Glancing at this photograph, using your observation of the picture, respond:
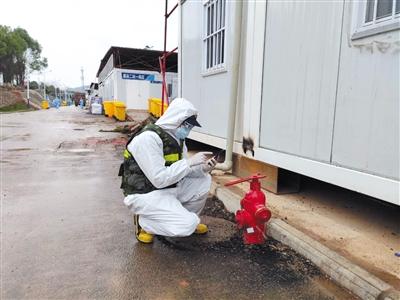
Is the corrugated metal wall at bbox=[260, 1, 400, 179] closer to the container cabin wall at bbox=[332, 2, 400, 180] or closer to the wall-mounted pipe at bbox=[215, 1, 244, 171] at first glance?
the container cabin wall at bbox=[332, 2, 400, 180]

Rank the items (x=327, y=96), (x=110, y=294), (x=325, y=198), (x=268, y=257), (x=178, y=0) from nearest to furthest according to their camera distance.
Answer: (x=110, y=294)
(x=268, y=257)
(x=327, y=96)
(x=325, y=198)
(x=178, y=0)

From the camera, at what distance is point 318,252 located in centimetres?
267

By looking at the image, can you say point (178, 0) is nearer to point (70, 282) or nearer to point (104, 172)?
point (104, 172)

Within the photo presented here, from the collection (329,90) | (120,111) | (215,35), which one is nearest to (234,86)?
(215,35)

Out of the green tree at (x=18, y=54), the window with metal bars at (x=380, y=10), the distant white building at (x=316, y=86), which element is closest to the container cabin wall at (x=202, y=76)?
the distant white building at (x=316, y=86)

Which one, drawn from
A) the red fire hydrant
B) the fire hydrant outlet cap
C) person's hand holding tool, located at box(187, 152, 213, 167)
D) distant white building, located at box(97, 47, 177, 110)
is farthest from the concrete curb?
distant white building, located at box(97, 47, 177, 110)

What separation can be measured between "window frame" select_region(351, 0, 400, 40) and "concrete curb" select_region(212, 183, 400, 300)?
68.2 inches

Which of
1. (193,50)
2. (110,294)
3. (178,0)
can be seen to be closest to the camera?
(110,294)

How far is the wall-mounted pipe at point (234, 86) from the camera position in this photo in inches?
175

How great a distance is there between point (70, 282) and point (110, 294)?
0.36 meters

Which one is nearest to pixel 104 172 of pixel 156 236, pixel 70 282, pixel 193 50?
pixel 193 50

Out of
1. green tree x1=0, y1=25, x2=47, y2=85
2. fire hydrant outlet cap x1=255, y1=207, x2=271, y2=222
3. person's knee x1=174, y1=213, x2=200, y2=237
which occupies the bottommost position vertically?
person's knee x1=174, y1=213, x2=200, y2=237

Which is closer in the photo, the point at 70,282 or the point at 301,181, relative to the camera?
the point at 70,282

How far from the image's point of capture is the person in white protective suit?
2.81 metres
